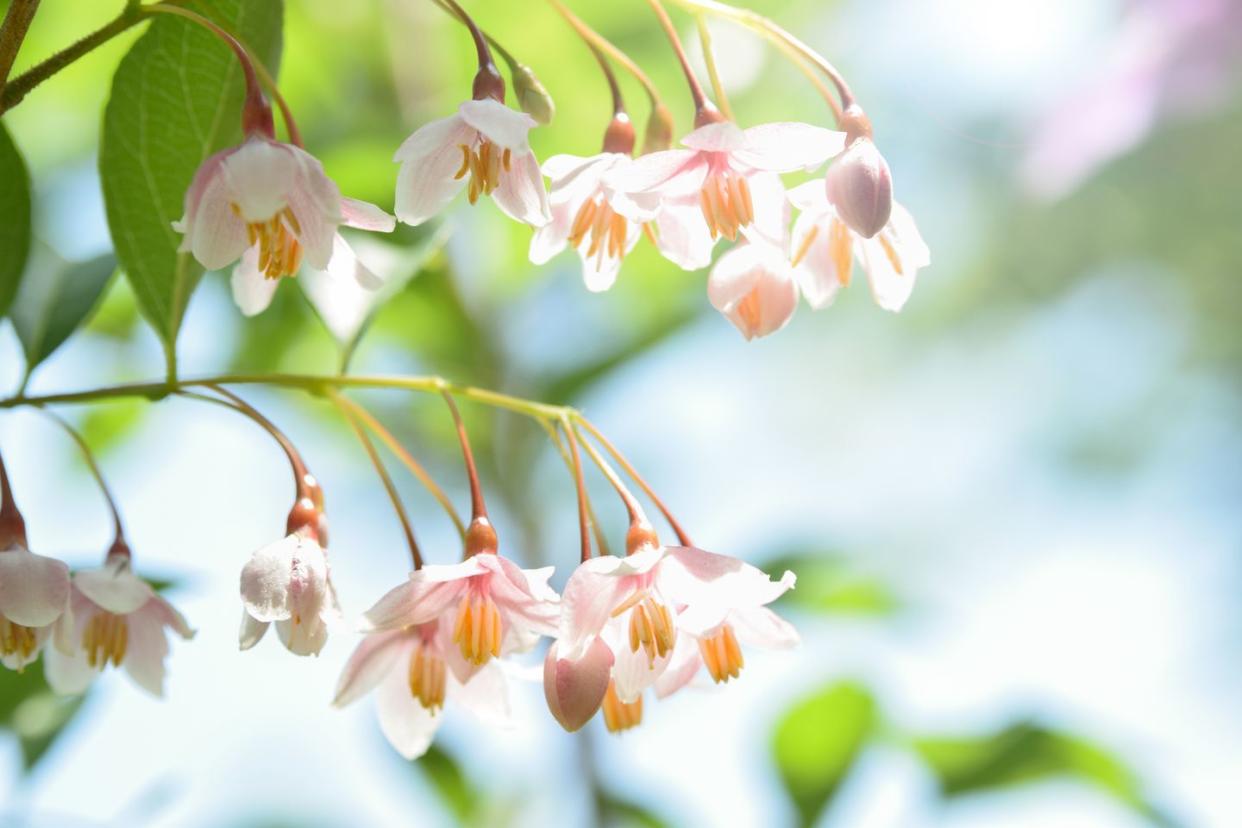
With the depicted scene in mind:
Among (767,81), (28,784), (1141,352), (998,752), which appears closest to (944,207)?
(1141,352)

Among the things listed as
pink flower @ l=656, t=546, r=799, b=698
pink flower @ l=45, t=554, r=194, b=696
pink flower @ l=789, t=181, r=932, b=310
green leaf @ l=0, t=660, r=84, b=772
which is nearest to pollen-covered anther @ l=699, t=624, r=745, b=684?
pink flower @ l=656, t=546, r=799, b=698

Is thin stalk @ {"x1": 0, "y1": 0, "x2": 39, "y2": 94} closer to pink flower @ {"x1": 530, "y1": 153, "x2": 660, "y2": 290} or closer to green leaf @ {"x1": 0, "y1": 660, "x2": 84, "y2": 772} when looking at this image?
pink flower @ {"x1": 530, "y1": 153, "x2": 660, "y2": 290}

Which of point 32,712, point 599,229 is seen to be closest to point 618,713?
point 599,229

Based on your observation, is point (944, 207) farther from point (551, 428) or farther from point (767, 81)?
point (551, 428)

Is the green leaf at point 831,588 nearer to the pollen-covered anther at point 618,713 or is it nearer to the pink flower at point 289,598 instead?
the pollen-covered anther at point 618,713

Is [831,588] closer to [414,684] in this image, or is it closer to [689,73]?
[414,684]

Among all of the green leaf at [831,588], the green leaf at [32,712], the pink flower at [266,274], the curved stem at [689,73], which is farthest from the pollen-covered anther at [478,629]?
the green leaf at [831,588]
